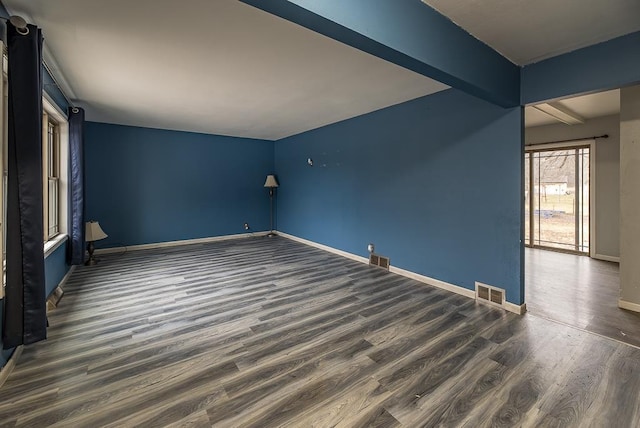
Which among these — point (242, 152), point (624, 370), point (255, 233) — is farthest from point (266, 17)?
point (255, 233)

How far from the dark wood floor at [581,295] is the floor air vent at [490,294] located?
0.93 ft

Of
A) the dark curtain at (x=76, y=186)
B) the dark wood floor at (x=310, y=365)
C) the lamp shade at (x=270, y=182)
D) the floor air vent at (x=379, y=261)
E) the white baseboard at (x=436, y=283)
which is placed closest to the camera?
the dark wood floor at (x=310, y=365)

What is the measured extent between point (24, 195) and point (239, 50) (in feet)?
6.37

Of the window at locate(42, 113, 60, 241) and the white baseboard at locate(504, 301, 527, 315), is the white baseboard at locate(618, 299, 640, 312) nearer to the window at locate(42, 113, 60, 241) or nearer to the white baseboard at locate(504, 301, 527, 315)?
the white baseboard at locate(504, 301, 527, 315)

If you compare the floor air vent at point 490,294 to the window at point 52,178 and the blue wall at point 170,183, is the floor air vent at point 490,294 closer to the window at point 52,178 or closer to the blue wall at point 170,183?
the window at point 52,178

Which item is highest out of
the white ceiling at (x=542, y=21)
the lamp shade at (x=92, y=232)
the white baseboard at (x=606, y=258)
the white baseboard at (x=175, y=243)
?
the white ceiling at (x=542, y=21)

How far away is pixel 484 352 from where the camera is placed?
213 cm

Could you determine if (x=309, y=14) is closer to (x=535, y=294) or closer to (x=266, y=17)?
(x=266, y=17)

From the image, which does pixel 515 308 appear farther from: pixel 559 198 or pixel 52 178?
pixel 52 178

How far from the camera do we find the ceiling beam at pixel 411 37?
137 centimetres

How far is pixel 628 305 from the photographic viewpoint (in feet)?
9.22

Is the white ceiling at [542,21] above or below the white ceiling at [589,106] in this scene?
below

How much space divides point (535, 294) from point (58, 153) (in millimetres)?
6379

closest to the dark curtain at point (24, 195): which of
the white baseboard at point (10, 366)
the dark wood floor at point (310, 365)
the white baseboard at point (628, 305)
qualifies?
the white baseboard at point (10, 366)
